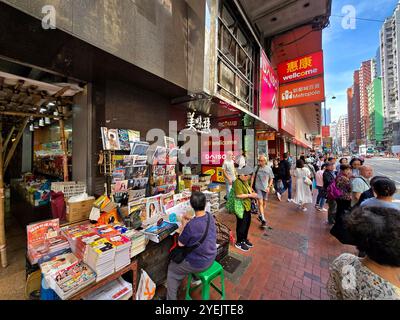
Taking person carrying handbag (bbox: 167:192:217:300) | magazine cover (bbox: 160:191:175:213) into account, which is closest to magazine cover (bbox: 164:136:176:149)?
magazine cover (bbox: 160:191:175:213)

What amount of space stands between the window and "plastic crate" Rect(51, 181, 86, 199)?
12.2 ft

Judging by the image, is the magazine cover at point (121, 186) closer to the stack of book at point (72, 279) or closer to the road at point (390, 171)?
the stack of book at point (72, 279)

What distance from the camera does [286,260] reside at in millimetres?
3041

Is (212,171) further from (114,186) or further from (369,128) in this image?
(369,128)

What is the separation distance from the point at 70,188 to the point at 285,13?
913 centimetres

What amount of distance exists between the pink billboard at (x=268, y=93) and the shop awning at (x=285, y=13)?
1.47 m

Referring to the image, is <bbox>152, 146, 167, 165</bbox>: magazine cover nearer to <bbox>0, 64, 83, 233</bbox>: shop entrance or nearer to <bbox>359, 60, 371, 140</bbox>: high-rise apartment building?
<bbox>0, 64, 83, 233</bbox>: shop entrance

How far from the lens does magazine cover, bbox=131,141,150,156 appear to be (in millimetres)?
3342

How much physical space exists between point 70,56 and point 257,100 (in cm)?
594

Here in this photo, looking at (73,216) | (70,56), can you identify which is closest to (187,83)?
(70,56)

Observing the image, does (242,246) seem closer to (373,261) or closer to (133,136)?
(373,261)

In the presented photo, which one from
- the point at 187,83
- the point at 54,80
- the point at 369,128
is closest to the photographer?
the point at 54,80

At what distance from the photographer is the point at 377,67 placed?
66.6 meters

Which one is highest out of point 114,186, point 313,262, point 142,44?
point 142,44
